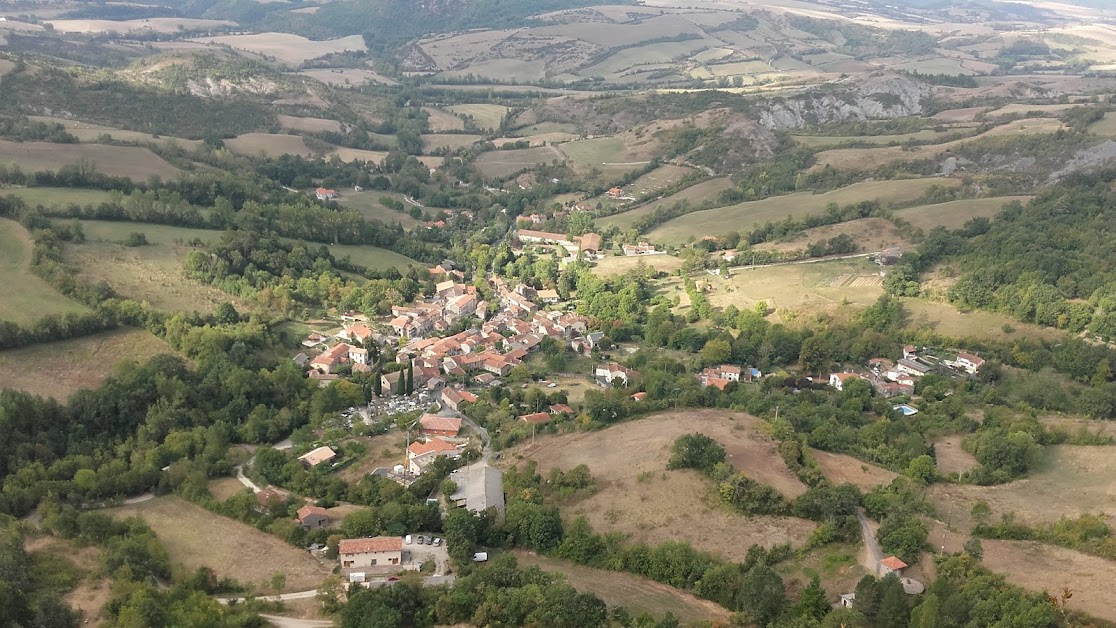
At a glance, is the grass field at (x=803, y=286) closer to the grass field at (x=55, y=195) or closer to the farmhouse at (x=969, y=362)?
the farmhouse at (x=969, y=362)

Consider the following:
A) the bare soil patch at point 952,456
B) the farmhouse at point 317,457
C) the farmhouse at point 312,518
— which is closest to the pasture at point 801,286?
the bare soil patch at point 952,456

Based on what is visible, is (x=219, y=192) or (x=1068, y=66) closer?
(x=219, y=192)

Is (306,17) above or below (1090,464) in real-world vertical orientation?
above

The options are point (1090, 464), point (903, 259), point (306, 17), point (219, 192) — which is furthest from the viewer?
point (306, 17)

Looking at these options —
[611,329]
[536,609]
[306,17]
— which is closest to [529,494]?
[536,609]

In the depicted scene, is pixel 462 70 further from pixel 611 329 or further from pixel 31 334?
pixel 31 334

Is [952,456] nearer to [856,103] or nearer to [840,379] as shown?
[840,379]

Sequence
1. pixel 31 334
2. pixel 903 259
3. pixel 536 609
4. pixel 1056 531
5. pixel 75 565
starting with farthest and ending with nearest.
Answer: pixel 903 259
pixel 31 334
pixel 1056 531
pixel 75 565
pixel 536 609
